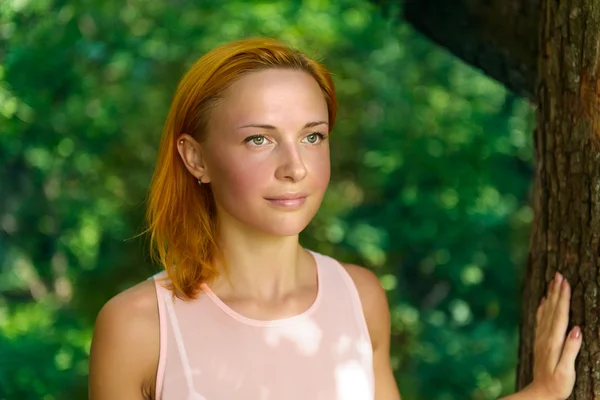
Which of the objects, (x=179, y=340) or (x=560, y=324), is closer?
(x=179, y=340)

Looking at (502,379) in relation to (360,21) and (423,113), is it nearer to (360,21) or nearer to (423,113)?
(423,113)

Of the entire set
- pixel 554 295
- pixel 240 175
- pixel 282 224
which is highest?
pixel 240 175

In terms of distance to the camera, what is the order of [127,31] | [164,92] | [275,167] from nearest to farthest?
1. [275,167]
2. [127,31]
3. [164,92]

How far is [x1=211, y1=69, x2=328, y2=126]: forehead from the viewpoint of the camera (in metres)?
2.38

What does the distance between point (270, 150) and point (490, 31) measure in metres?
1.48

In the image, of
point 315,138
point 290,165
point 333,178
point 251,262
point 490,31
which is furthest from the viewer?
point 333,178

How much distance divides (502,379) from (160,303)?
3.64 metres

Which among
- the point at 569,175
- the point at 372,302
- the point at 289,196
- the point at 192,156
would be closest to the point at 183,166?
the point at 192,156

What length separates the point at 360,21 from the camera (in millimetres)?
5199

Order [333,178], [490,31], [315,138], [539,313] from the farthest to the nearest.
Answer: [333,178]
[490,31]
[539,313]
[315,138]

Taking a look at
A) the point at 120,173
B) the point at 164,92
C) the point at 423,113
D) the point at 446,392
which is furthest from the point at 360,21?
the point at 446,392

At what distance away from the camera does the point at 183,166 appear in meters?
2.61

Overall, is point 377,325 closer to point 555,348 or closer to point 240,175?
point 555,348

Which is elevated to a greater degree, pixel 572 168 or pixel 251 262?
pixel 572 168
